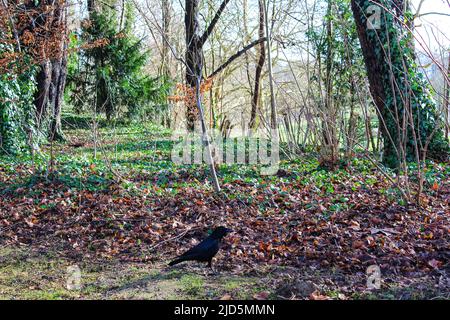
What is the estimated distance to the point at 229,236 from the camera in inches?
207

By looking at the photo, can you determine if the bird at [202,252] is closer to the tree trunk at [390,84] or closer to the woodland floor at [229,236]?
the woodland floor at [229,236]

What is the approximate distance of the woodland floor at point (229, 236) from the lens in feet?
12.9

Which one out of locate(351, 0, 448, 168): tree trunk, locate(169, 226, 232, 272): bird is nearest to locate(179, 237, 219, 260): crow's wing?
locate(169, 226, 232, 272): bird

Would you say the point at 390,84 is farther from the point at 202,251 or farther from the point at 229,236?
the point at 202,251

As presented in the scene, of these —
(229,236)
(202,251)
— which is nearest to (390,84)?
(229,236)

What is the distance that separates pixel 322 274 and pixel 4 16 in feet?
29.4

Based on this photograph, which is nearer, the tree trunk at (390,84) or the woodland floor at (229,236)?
the woodland floor at (229,236)

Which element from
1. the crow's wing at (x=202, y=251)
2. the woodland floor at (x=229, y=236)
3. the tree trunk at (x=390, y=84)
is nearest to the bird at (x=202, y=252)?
the crow's wing at (x=202, y=251)

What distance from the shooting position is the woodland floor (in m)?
3.94

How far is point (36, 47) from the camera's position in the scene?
1066 cm

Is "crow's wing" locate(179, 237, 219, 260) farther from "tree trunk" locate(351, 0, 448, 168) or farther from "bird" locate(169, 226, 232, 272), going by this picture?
"tree trunk" locate(351, 0, 448, 168)

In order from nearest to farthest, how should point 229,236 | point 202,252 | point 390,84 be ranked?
point 202,252 → point 229,236 → point 390,84

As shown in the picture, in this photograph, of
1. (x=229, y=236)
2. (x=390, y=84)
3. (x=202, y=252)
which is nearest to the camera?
(x=202, y=252)

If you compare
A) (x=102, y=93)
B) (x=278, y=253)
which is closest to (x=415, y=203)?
(x=278, y=253)
